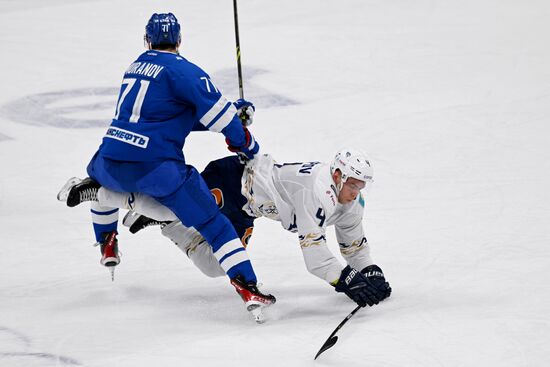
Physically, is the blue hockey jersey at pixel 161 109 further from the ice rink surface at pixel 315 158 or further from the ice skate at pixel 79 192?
the ice rink surface at pixel 315 158

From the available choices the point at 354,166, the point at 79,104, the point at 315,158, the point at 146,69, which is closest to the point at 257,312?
the point at 354,166

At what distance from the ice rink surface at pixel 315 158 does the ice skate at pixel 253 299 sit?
82mm

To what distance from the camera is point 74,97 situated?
742cm

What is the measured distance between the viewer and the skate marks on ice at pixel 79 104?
6.96 m

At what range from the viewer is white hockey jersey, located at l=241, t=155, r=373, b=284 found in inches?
162

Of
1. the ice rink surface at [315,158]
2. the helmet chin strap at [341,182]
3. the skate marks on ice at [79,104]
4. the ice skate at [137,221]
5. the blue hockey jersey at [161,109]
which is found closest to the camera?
the ice rink surface at [315,158]

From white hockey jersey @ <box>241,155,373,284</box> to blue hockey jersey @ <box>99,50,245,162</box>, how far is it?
391 millimetres

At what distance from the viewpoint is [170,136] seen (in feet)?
13.4

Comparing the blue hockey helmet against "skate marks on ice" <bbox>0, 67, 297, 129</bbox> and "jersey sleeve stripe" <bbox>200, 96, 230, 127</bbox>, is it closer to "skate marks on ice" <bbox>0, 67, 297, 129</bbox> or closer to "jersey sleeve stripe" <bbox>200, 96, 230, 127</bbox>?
"jersey sleeve stripe" <bbox>200, 96, 230, 127</bbox>

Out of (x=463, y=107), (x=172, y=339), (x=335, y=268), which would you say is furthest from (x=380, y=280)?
(x=463, y=107)

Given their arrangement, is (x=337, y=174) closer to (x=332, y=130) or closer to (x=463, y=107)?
(x=332, y=130)

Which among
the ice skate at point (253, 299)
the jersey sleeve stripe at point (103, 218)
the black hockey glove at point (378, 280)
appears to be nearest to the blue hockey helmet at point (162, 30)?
the jersey sleeve stripe at point (103, 218)

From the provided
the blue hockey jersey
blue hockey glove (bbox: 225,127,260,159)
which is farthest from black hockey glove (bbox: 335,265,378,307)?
the blue hockey jersey

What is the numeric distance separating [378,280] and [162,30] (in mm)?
1469
